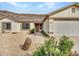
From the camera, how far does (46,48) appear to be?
3.71 m

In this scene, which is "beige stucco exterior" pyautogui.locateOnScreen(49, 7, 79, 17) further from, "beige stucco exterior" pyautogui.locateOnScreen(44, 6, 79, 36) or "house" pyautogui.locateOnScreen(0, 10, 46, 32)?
"house" pyautogui.locateOnScreen(0, 10, 46, 32)

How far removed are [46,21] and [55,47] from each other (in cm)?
39

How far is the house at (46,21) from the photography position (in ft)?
12.2

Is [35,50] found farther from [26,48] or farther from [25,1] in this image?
[25,1]

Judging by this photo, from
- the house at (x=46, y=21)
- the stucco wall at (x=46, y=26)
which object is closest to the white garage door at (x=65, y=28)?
the house at (x=46, y=21)

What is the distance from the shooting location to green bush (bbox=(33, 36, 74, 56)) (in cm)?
371

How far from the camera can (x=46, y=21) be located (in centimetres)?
375

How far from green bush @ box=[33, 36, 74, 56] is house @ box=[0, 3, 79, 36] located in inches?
3.9

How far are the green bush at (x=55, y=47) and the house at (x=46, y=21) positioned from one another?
100mm

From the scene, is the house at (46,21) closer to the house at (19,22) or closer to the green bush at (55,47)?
the house at (19,22)

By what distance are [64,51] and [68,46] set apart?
3.6 inches

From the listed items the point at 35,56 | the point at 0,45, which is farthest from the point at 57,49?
the point at 0,45

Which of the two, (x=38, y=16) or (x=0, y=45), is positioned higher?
(x=38, y=16)

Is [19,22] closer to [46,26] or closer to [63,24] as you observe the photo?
[46,26]
